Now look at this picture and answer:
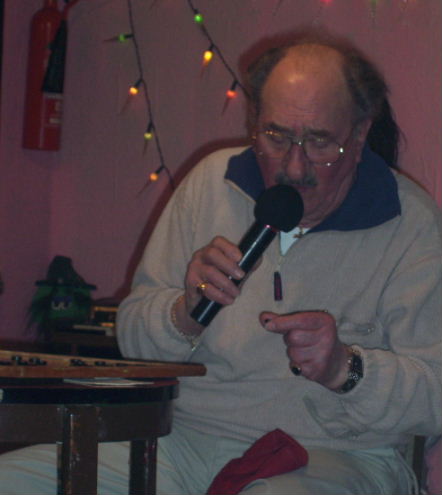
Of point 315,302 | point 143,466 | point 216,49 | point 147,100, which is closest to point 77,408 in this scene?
point 143,466

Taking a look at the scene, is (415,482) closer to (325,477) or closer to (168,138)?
(325,477)

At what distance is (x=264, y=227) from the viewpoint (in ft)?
5.14

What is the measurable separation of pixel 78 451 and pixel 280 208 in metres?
0.53

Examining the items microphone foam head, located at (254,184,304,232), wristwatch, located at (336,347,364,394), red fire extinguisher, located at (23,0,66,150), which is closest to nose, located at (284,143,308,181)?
microphone foam head, located at (254,184,304,232)

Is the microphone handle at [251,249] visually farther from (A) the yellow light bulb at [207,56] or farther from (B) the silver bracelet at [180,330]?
(A) the yellow light bulb at [207,56]

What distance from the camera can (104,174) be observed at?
353cm

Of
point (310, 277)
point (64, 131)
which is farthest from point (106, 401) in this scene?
point (64, 131)

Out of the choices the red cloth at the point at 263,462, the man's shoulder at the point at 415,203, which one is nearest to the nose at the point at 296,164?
the man's shoulder at the point at 415,203

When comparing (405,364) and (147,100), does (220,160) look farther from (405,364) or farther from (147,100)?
(147,100)

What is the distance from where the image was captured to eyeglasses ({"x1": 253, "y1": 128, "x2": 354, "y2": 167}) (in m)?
1.83

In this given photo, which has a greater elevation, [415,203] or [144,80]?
[144,80]

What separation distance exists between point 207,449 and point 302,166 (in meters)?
0.58

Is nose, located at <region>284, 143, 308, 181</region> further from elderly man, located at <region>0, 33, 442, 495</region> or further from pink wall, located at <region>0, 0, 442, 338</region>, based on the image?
pink wall, located at <region>0, 0, 442, 338</region>

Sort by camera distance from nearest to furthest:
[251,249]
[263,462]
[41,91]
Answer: [251,249], [263,462], [41,91]
